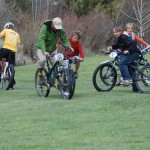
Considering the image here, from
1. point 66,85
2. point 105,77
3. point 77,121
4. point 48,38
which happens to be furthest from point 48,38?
point 77,121

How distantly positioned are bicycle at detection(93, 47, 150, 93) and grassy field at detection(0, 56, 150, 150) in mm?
256

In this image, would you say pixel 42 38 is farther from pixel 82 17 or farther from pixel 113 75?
pixel 82 17

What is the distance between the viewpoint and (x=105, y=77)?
585 inches

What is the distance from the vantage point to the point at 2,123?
34.2ft

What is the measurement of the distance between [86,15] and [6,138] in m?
37.2

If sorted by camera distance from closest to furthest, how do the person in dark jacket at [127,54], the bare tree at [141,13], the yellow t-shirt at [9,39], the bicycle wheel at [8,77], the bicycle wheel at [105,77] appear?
the person in dark jacket at [127,54] → the bicycle wheel at [105,77] → the bicycle wheel at [8,77] → the yellow t-shirt at [9,39] → the bare tree at [141,13]

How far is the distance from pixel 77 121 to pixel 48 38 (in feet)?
13.2

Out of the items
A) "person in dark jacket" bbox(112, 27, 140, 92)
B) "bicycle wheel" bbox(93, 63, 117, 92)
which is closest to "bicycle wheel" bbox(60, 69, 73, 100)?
"bicycle wheel" bbox(93, 63, 117, 92)

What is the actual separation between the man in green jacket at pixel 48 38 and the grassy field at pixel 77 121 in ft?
3.16

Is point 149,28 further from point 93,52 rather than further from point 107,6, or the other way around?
point 93,52

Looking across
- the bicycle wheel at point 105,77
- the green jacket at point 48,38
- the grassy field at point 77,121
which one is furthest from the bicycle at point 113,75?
the green jacket at point 48,38

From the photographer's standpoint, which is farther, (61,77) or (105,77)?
(105,77)

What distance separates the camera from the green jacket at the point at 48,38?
45.7 ft

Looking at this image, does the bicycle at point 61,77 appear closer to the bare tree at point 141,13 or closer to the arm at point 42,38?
the arm at point 42,38
